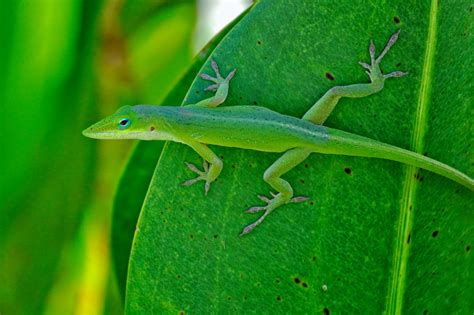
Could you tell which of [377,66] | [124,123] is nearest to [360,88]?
[377,66]

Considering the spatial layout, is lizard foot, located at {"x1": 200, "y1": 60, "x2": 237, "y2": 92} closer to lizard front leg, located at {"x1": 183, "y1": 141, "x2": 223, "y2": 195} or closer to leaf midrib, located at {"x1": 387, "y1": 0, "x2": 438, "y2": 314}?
lizard front leg, located at {"x1": 183, "y1": 141, "x2": 223, "y2": 195}

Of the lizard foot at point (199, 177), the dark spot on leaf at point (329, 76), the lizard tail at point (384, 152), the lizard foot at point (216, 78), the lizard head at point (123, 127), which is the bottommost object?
the lizard foot at point (199, 177)

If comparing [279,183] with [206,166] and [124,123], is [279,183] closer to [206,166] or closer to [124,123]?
[206,166]

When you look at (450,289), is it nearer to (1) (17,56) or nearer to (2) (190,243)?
(2) (190,243)

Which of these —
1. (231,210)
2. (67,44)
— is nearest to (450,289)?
(231,210)

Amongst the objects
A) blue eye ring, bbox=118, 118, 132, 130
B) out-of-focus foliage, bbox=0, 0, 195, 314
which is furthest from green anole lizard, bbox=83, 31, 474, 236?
out-of-focus foliage, bbox=0, 0, 195, 314

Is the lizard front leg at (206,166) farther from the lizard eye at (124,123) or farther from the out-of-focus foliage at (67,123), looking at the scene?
the out-of-focus foliage at (67,123)

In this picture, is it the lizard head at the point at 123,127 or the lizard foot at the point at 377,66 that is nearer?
the lizard foot at the point at 377,66

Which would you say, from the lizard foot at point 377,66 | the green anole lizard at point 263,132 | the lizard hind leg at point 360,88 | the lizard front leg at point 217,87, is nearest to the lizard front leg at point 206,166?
the green anole lizard at point 263,132
